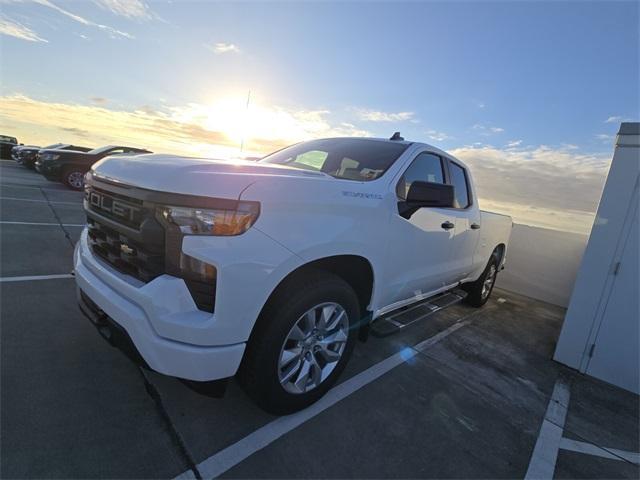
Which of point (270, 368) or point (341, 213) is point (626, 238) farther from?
point (270, 368)

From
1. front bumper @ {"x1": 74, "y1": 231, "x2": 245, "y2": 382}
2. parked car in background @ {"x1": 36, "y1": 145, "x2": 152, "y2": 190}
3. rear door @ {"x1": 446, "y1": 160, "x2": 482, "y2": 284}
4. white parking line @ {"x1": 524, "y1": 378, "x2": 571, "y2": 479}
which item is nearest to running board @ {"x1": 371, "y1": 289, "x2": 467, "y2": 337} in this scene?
rear door @ {"x1": 446, "y1": 160, "x2": 482, "y2": 284}

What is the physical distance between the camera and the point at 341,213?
2334 millimetres

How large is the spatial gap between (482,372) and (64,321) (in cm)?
393

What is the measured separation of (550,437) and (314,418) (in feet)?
6.11

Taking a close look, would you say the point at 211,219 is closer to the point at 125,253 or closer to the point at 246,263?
the point at 246,263

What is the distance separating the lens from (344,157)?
11.2 ft

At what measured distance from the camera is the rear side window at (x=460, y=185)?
417 cm

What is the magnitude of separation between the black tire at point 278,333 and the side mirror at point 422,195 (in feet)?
2.98

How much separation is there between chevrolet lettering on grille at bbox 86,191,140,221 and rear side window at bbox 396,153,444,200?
6.23ft

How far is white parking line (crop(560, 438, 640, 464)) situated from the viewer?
269 cm

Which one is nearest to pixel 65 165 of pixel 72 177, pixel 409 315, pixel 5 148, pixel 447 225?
pixel 72 177

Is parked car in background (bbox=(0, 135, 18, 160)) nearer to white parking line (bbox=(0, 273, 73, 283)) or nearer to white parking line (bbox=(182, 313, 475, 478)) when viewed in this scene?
white parking line (bbox=(0, 273, 73, 283))

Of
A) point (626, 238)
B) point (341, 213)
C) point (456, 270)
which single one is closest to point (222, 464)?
point (341, 213)

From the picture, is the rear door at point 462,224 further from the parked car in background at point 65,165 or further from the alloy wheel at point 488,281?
the parked car in background at point 65,165
